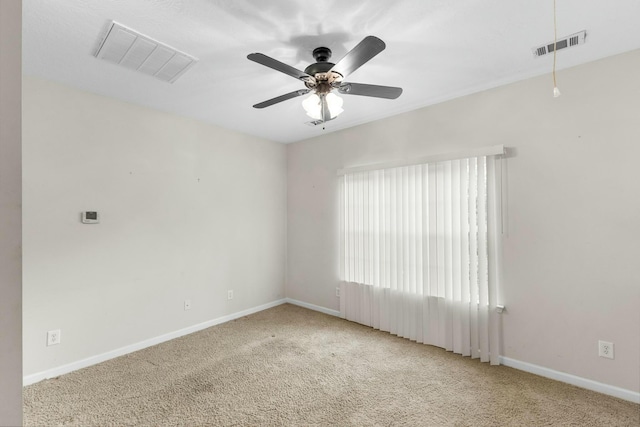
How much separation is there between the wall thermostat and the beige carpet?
1.34 m

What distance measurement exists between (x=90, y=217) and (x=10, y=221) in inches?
101

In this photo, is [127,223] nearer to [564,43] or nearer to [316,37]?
[316,37]

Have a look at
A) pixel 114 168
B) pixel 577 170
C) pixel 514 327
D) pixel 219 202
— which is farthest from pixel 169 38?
pixel 514 327

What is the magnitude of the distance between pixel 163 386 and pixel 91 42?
2.62 meters

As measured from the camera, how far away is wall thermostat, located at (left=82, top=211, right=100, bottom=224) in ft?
9.03

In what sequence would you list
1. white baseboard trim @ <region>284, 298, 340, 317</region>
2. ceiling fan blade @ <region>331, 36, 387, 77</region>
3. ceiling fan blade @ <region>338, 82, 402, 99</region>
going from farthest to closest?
white baseboard trim @ <region>284, 298, 340, 317</region> → ceiling fan blade @ <region>338, 82, 402, 99</region> → ceiling fan blade @ <region>331, 36, 387, 77</region>

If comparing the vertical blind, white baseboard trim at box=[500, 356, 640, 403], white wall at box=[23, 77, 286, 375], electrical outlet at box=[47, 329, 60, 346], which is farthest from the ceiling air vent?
electrical outlet at box=[47, 329, 60, 346]

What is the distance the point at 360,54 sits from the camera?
1.67 m

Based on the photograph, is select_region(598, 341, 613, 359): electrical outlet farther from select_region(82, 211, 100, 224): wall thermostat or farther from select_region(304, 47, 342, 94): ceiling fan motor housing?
select_region(82, 211, 100, 224): wall thermostat

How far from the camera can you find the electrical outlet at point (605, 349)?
7.38 feet

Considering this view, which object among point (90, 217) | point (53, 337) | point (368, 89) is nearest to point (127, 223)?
point (90, 217)

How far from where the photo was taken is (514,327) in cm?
267

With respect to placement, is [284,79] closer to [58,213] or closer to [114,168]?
[114,168]

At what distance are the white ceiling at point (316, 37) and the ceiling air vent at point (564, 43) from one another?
0.05m
